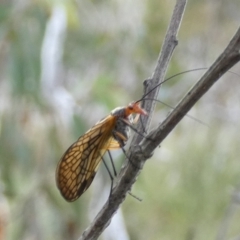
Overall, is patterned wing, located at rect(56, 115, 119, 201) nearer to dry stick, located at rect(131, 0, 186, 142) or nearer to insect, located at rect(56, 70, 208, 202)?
insect, located at rect(56, 70, 208, 202)

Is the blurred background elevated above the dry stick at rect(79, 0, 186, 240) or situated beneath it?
elevated above

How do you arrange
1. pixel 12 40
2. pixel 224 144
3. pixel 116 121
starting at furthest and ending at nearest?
pixel 224 144
pixel 12 40
pixel 116 121

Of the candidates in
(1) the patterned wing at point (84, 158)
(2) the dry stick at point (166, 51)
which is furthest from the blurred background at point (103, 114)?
(2) the dry stick at point (166, 51)

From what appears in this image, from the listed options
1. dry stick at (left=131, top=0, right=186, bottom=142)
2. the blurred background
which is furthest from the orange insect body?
the blurred background

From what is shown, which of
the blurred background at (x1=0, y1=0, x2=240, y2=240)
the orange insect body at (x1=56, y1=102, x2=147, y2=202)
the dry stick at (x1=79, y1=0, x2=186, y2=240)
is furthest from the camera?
the blurred background at (x1=0, y1=0, x2=240, y2=240)

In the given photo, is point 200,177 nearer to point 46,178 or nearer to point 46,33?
point 46,178

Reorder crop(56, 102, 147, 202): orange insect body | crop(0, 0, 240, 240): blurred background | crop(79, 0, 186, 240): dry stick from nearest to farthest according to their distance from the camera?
crop(79, 0, 186, 240): dry stick < crop(56, 102, 147, 202): orange insect body < crop(0, 0, 240, 240): blurred background

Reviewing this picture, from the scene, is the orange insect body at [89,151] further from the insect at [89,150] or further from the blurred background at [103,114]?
the blurred background at [103,114]

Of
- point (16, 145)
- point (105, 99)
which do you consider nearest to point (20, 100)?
point (16, 145)
